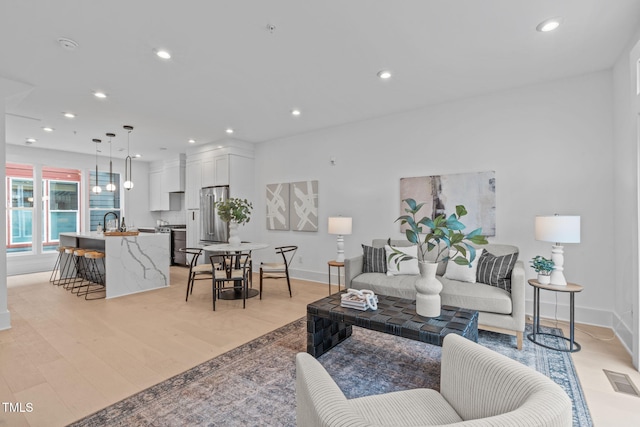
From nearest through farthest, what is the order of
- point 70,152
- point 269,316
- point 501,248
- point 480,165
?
1. point 501,248
2. point 269,316
3. point 480,165
4. point 70,152

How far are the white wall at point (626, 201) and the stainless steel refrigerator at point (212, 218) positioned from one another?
18.4 feet

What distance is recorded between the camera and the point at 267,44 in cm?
271

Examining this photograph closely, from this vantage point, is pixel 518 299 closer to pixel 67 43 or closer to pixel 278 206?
pixel 278 206

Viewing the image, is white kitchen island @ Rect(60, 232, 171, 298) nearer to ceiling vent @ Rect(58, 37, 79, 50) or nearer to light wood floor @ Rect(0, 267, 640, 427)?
light wood floor @ Rect(0, 267, 640, 427)

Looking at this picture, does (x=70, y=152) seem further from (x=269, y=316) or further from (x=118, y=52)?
(x=269, y=316)

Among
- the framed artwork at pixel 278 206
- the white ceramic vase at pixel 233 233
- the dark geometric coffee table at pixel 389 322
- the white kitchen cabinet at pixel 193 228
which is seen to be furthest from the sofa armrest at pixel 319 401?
the white kitchen cabinet at pixel 193 228

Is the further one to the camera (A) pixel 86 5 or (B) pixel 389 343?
(B) pixel 389 343

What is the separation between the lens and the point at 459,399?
4.10 ft

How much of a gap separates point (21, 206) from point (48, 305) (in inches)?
150

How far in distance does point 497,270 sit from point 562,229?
68 cm

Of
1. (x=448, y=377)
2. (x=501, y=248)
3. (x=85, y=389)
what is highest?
(x=501, y=248)

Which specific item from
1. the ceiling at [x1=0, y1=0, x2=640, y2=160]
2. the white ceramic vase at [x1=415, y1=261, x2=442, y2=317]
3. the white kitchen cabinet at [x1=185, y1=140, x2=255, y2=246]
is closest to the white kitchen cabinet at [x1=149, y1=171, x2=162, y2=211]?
the white kitchen cabinet at [x1=185, y1=140, x2=255, y2=246]

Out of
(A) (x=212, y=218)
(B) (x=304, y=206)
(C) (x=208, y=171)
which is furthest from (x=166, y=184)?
(B) (x=304, y=206)

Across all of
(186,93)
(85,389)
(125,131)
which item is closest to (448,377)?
(85,389)
